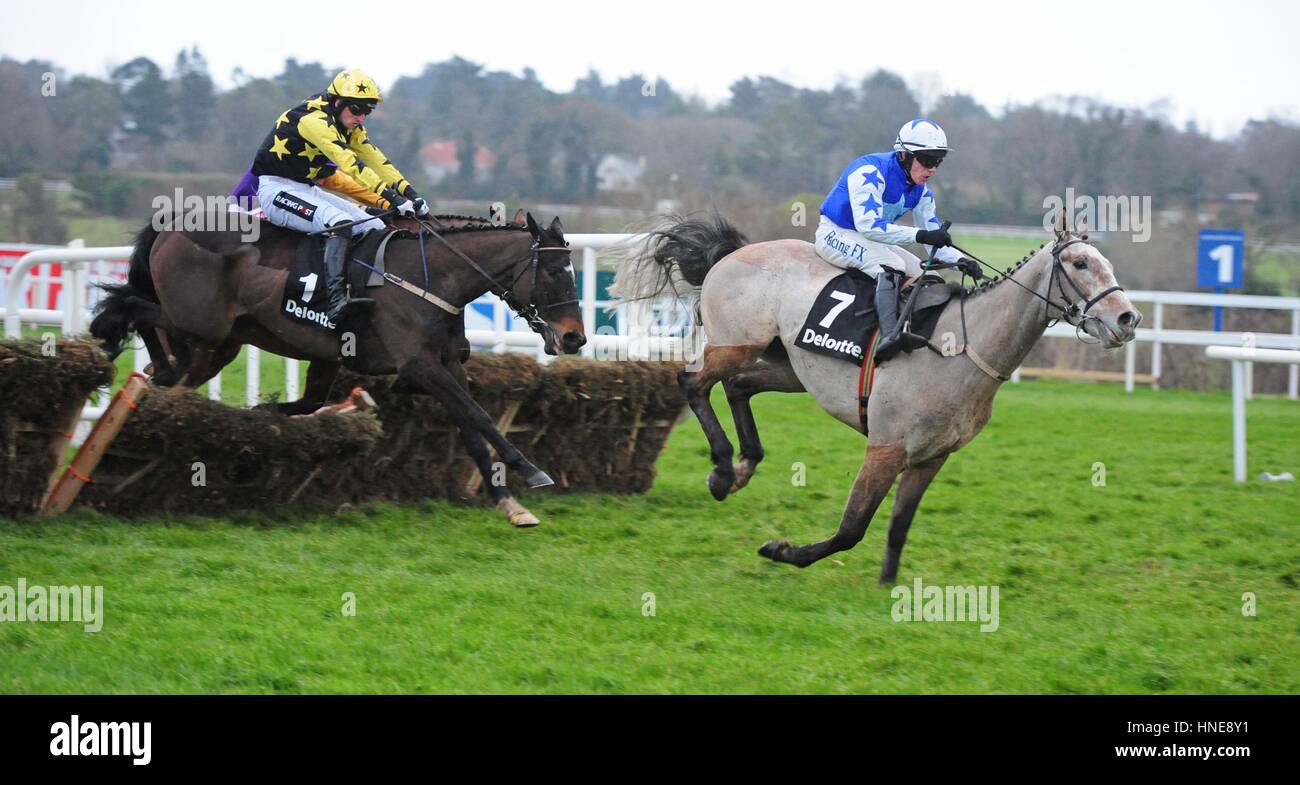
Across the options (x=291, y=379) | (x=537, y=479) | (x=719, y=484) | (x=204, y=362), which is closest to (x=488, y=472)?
(x=537, y=479)

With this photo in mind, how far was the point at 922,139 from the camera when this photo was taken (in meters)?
6.48

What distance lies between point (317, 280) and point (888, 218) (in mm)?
2851

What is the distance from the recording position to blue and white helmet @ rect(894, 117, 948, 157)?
6480 millimetres

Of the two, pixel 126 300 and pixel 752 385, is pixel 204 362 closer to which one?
pixel 126 300

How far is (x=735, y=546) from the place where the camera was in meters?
7.21

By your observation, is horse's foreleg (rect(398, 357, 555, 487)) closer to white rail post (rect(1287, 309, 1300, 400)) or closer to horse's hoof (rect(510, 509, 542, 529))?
horse's hoof (rect(510, 509, 542, 529))

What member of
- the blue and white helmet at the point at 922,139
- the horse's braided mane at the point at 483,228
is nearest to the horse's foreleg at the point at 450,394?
the horse's braided mane at the point at 483,228

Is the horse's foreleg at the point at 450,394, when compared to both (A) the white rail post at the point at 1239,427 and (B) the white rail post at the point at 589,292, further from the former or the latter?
(A) the white rail post at the point at 1239,427

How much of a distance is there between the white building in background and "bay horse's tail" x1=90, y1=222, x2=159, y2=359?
24.1 metres

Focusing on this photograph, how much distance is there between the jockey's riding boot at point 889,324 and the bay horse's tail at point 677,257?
4.36 feet

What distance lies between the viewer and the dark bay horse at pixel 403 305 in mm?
6789

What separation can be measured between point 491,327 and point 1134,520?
7.04 m

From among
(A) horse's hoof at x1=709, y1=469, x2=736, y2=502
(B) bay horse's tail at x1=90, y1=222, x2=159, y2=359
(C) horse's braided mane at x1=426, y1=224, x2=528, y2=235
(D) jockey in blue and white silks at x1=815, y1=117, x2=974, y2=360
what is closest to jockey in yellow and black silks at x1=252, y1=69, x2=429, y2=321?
(C) horse's braided mane at x1=426, y1=224, x2=528, y2=235

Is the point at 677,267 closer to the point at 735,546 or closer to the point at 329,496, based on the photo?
the point at 735,546
